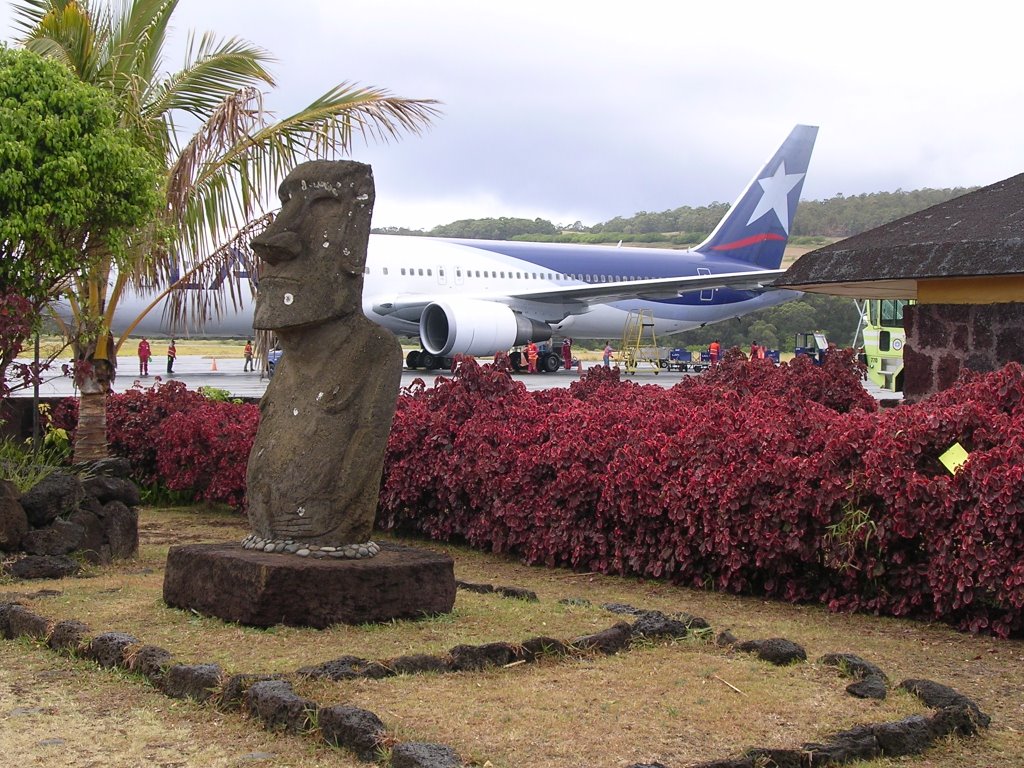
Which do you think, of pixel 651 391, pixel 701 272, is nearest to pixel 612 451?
pixel 651 391

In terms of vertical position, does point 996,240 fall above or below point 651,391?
above

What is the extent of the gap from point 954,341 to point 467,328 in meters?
19.1

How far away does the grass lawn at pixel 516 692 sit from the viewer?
4430 mm

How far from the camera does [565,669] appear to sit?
548cm

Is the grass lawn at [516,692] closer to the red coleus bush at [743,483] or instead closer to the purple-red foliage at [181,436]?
the red coleus bush at [743,483]

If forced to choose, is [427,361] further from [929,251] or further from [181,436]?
[929,251]

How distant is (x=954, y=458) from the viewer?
678 centimetres

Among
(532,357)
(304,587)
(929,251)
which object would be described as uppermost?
(929,251)

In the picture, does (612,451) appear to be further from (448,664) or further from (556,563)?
(448,664)

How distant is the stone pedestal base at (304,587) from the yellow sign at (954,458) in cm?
267

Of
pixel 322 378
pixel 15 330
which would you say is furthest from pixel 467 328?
pixel 322 378

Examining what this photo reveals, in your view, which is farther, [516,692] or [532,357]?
[532,357]

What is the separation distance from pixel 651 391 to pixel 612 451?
170 cm

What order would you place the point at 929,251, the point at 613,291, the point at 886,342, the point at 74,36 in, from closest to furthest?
the point at 929,251
the point at 74,36
the point at 886,342
the point at 613,291
